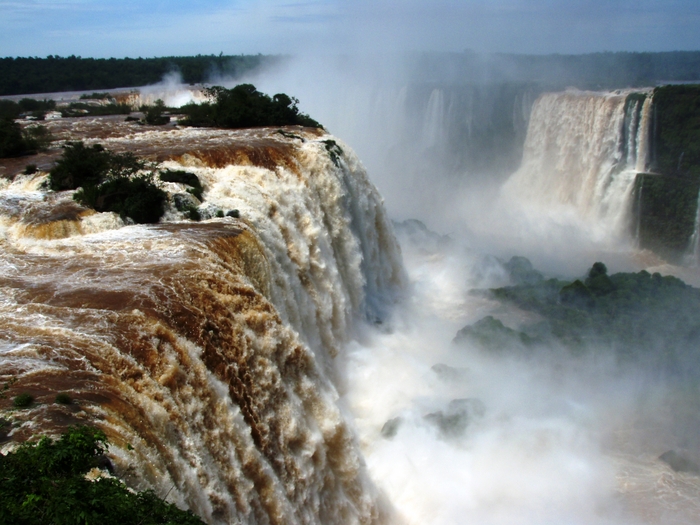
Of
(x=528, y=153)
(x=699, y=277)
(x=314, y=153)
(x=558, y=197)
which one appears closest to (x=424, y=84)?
(x=528, y=153)

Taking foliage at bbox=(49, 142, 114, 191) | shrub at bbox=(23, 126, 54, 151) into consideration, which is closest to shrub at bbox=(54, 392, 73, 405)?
foliage at bbox=(49, 142, 114, 191)

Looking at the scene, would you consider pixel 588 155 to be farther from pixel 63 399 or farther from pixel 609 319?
pixel 63 399

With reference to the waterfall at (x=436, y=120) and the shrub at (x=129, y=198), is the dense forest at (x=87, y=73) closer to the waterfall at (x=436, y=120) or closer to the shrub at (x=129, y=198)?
the waterfall at (x=436, y=120)

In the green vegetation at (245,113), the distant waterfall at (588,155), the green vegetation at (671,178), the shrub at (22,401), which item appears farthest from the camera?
the distant waterfall at (588,155)

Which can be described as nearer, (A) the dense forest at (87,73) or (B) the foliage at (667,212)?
(B) the foliage at (667,212)

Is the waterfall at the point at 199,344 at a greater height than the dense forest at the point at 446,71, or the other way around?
the dense forest at the point at 446,71

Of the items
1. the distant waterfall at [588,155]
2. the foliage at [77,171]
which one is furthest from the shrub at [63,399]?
the distant waterfall at [588,155]

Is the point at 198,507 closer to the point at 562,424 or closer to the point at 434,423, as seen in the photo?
the point at 434,423
